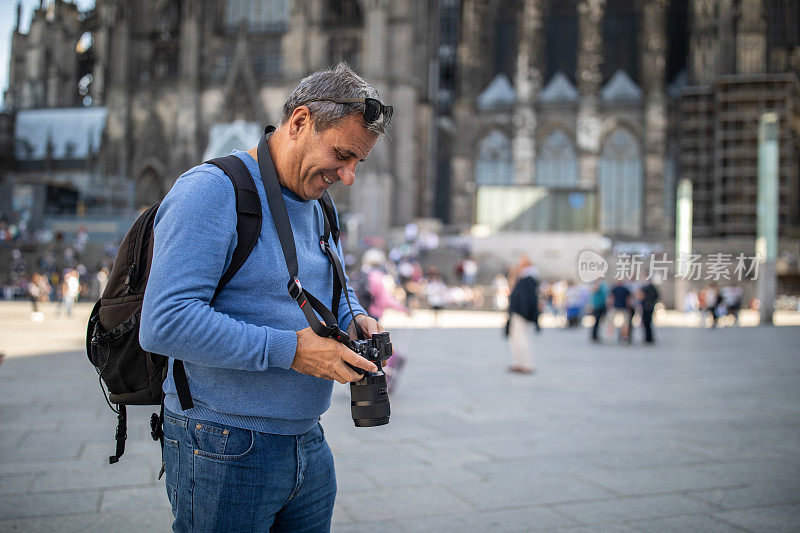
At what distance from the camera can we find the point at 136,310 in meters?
1.62

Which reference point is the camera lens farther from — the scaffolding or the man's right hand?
the scaffolding

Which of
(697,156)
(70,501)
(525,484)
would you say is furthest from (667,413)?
(697,156)

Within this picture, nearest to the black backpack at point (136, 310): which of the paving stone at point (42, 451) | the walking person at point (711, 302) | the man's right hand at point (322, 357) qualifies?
the man's right hand at point (322, 357)

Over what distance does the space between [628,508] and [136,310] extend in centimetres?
264

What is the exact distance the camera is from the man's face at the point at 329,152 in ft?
5.30

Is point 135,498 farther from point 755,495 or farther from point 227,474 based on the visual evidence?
point 755,495

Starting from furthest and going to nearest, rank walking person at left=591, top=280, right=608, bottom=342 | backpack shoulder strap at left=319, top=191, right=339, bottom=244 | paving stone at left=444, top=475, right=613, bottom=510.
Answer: walking person at left=591, top=280, right=608, bottom=342, paving stone at left=444, top=475, right=613, bottom=510, backpack shoulder strap at left=319, top=191, right=339, bottom=244

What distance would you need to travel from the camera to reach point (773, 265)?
1880 cm

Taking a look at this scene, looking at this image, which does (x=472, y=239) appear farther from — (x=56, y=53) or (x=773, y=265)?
(x=56, y=53)

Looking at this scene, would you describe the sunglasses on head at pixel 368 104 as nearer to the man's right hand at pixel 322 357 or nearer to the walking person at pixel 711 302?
the man's right hand at pixel 322 357

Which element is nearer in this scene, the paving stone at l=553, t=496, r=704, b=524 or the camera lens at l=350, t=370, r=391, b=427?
the camera lens at l=350, t=370, r=391, b=427

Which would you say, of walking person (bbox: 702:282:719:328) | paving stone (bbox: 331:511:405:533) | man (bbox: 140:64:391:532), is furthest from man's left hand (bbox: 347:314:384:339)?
walking person (bbox: 702:282:719:328)

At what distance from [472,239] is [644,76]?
14234mm

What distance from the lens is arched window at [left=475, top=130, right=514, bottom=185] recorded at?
3909cm
